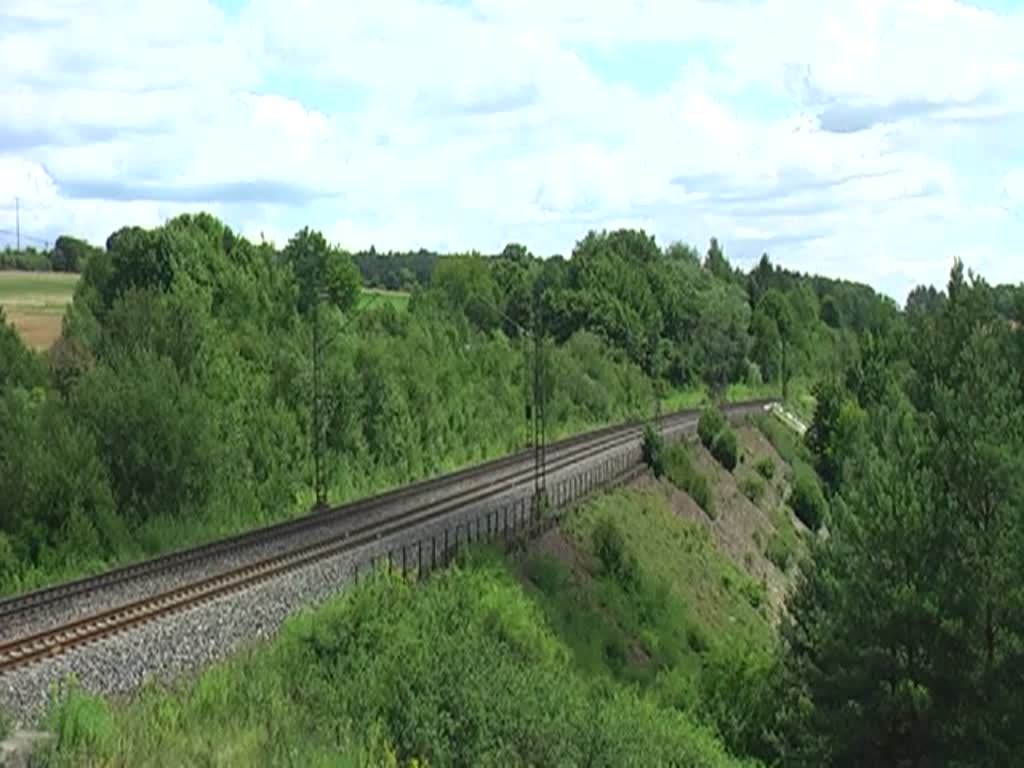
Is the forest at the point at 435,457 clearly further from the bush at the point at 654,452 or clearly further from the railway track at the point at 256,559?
the bush at the point at 654,452

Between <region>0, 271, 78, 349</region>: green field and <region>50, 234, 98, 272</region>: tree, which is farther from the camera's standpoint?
<region>50, 234, 98, 272</region>: tree

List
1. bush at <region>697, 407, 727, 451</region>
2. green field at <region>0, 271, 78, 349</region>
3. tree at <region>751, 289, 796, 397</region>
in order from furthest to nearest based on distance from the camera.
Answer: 1. tree at <region>751, 289, 796, 397</region>
2. bush at <region>697, 407, 727, 451</region>
3. green field at <region>0, 271, 78, 349</region>

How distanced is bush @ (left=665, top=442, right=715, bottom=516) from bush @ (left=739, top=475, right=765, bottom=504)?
9.41 meters

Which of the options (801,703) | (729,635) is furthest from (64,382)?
(801,703)

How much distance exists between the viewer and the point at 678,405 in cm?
12538

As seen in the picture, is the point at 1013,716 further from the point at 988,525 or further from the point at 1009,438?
the point at 1009,438

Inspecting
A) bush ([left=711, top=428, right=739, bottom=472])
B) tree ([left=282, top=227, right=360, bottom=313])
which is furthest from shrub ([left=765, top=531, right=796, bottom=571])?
tree ([left=282, top=227, right=360, bottom=313])

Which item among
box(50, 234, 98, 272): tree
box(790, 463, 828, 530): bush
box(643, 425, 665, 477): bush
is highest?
box(50, 234, 98, 272): tree

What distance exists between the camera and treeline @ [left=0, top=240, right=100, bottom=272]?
411ft

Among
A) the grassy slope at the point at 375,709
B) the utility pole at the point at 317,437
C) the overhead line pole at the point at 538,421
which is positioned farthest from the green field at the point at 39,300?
the grassy slope at the point at 375,709

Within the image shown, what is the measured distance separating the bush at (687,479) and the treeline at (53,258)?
7343cm

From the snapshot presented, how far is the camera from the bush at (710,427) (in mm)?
78625

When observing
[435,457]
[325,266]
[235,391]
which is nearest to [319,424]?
[235,391]

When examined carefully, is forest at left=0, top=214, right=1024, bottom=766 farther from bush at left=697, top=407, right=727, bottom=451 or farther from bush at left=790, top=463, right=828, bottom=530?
bush at left=697, top=407, right=727, bottom=451
